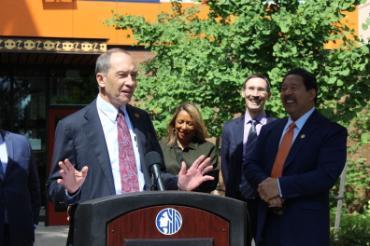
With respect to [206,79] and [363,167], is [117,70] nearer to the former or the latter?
[206,79]

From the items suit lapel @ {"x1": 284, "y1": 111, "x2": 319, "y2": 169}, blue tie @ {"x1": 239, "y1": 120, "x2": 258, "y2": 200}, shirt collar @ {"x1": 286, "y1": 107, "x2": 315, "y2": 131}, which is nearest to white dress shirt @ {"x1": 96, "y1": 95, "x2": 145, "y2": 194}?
suit lapel @ {"x1": 284, "y1": 111, "x2": 319, "y2": 169}

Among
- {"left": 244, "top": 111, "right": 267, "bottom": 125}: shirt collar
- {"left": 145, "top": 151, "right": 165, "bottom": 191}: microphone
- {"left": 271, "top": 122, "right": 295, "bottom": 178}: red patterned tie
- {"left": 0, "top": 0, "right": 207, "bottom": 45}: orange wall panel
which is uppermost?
{"left": 0, "top": 0, "right": 207, "bottom": 45}: orange wall panel

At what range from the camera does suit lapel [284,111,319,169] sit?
4602 mm

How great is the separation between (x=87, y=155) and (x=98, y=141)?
0.32 feet

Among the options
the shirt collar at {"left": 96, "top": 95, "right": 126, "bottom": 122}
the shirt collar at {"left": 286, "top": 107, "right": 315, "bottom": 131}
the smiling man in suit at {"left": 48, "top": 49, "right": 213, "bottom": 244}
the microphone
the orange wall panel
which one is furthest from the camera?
the orange wall panel

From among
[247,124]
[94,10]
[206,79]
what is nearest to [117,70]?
Result: [247,124]

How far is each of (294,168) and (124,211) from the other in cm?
210

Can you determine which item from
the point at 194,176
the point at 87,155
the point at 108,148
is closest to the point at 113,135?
the point at 108,148

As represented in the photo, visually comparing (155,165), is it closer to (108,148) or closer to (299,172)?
(108,148)

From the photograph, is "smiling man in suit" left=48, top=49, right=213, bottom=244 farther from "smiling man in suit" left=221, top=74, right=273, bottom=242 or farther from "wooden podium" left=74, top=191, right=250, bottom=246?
"smiling man in suit" left=221, top=74, right=273, bottom=242

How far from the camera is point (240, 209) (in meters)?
2.88

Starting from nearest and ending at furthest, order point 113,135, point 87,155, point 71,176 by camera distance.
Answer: point 71,176
point 87,155
point 113,135

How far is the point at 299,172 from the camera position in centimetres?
457

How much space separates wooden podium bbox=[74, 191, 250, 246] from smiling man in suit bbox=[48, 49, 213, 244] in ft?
1.89
